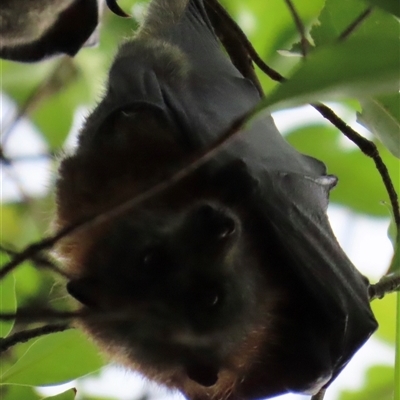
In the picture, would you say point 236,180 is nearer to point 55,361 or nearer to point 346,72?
point 55,361

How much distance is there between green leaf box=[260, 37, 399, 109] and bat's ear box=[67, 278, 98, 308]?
2.25 ft

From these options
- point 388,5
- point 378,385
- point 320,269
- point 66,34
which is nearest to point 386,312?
point 378,385

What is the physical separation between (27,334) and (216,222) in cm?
39

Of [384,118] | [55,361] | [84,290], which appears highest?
[384,118]

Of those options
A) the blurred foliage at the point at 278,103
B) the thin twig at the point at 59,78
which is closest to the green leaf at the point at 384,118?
the blurred foliage at the point at 278,103

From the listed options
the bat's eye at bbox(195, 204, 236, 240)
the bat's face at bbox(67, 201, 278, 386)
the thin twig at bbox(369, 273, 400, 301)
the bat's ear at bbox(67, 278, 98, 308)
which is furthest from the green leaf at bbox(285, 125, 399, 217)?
the bat's ear at bbox(67, 278, 98, 308)

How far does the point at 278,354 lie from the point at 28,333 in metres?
0.52

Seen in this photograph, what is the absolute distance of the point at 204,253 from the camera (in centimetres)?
122

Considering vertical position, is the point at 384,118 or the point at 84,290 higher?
the point at 384,118

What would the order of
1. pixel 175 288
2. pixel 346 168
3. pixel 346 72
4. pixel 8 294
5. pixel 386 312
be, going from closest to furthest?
pixel 346 72, pixel 175 288, pixel 8 294, pixel 346 168, pixel 386 312

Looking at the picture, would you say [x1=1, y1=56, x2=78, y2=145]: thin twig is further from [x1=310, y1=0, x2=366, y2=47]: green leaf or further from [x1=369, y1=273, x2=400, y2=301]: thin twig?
[x1=369, y1=273, x2=400, y2=301]: thin twig

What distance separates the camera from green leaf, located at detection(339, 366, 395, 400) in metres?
2.07

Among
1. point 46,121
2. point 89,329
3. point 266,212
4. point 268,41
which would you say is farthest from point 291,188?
point 46,121

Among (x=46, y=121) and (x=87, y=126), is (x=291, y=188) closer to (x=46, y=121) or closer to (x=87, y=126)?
(x=87, y=126)
